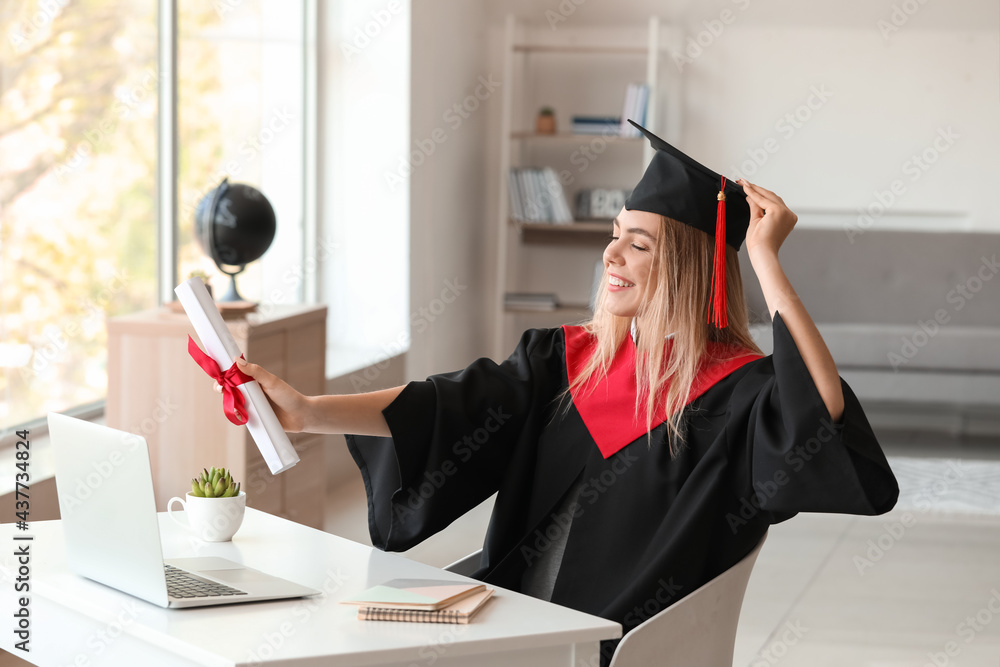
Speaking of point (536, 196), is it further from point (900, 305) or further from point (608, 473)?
point (608, 473)

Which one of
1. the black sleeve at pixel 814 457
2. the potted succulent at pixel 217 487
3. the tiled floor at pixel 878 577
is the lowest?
the tiled floor at pixel 878 577

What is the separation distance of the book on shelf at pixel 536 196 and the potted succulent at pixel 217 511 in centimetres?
424

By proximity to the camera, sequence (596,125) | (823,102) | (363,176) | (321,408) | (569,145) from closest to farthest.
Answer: (321,408) → (363,176) → (596,125) → (823,102) → (569,145)

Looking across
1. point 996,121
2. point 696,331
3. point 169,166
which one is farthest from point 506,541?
point 996,121

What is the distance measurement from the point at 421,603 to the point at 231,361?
0.43 meters

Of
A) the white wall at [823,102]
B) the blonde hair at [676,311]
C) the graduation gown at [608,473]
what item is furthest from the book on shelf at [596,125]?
the blonde hair at [676,311]

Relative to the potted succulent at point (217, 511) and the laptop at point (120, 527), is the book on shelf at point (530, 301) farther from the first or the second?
the laptop at point (120, 527)

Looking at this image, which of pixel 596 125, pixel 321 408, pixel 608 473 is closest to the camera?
pixel 321 408

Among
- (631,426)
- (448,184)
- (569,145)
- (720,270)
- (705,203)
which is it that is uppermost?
(569,145)

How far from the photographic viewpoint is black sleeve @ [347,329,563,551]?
1.66 m

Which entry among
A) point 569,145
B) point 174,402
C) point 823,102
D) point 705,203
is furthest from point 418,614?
point 823,102

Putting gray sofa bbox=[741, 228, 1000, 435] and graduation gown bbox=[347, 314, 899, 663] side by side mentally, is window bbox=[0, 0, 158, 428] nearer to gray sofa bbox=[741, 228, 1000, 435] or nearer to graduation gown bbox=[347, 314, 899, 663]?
graduation gown bbox=[347, 314, 899, 663]

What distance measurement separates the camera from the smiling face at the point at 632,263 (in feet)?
5.53

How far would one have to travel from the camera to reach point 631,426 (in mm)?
1664
